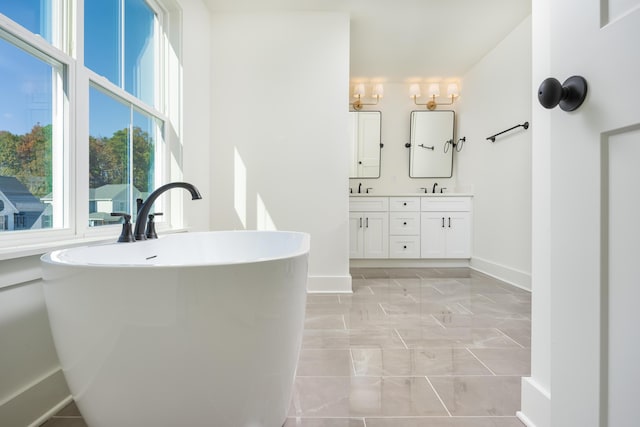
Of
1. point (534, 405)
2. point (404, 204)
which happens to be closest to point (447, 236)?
point (404, 204)

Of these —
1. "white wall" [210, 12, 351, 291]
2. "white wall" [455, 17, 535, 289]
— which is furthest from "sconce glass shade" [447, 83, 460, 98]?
"white wall" [210, 12, 351, 291]

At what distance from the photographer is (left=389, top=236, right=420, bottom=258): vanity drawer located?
418cm

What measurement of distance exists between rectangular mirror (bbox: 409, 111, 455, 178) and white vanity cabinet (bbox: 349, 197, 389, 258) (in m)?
0.87

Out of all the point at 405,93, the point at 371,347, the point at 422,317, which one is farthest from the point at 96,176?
the point at 405,93

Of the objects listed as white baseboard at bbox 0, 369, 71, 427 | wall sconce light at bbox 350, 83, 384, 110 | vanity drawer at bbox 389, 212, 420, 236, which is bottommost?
white baseboard at bbox 0, 369, 71, 427

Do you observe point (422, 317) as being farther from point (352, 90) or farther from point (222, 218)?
point (352, 90)

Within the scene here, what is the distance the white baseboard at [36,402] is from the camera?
3.58 ft

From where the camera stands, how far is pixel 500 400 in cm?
134

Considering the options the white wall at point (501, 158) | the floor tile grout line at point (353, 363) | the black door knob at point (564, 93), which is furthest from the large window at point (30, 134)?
the white wall at point (501, 158)

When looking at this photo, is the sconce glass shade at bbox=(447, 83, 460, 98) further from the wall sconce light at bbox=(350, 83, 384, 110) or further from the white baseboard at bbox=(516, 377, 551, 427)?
the white baseboard at bbox=(516, 377, 551, 427)

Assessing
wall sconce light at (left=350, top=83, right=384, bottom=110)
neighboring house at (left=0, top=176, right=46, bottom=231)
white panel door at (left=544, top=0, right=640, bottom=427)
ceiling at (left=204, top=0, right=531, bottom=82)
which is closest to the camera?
white panel door at (left=544, top=0, right=640, bottom=427)

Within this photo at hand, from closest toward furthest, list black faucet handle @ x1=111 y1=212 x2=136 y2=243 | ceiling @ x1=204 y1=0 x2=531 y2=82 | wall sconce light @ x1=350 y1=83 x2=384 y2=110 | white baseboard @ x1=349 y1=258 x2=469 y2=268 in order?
black faucet handle @ x1=111 y1=212 x2=136 y2=243
ceiling @ x1=204 y1=0 x2=531 y2=82
white baseboard @ x1=349 y1=258 x2=469 y2=268
wall sconce light @ x1=350 y1=83 x2=384 y2=110

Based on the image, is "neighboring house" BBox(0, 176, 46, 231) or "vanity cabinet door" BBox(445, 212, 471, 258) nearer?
"neighboring house" BBox(0, 176, 46, 231)

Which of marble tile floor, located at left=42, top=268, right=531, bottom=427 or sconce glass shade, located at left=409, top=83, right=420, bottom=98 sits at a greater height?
sconce glass shade, located at left=409, top=83, right=420, bottom=98
